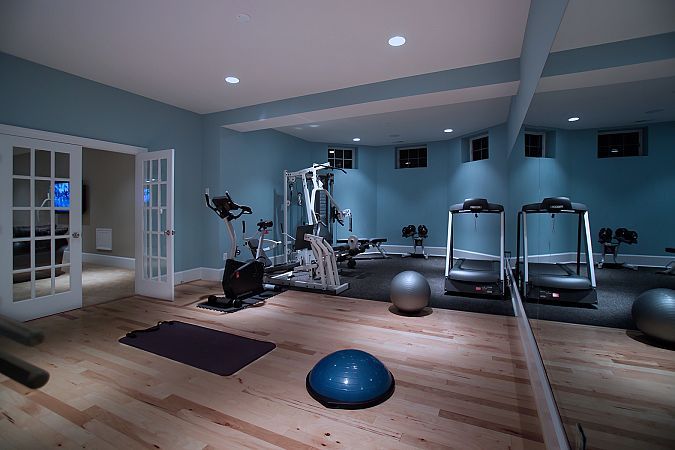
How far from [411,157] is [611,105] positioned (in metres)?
7.45

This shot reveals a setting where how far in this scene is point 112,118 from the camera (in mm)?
4188

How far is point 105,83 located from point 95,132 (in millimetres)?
614

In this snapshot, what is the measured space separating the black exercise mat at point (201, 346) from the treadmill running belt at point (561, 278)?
2.10 meters

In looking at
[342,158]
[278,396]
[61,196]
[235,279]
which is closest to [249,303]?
[235,279]

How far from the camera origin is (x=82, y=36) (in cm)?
298

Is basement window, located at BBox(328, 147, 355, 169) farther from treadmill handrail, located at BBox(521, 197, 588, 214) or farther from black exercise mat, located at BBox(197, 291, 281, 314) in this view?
treadmill handrail, located at BBox(521, 197, 588, 214)

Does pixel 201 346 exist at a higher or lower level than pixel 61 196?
lower

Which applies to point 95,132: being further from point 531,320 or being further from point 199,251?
point 531,320

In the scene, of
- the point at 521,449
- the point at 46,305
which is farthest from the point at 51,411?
the point at 521,449

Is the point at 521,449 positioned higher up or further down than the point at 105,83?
further down

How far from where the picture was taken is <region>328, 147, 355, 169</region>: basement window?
8.58 metres

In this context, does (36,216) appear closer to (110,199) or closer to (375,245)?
(110,199)

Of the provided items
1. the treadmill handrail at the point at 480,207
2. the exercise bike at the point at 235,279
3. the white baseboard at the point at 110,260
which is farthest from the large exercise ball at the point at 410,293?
the white baseboard at the point at 110,260

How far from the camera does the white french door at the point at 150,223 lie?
4.36m
